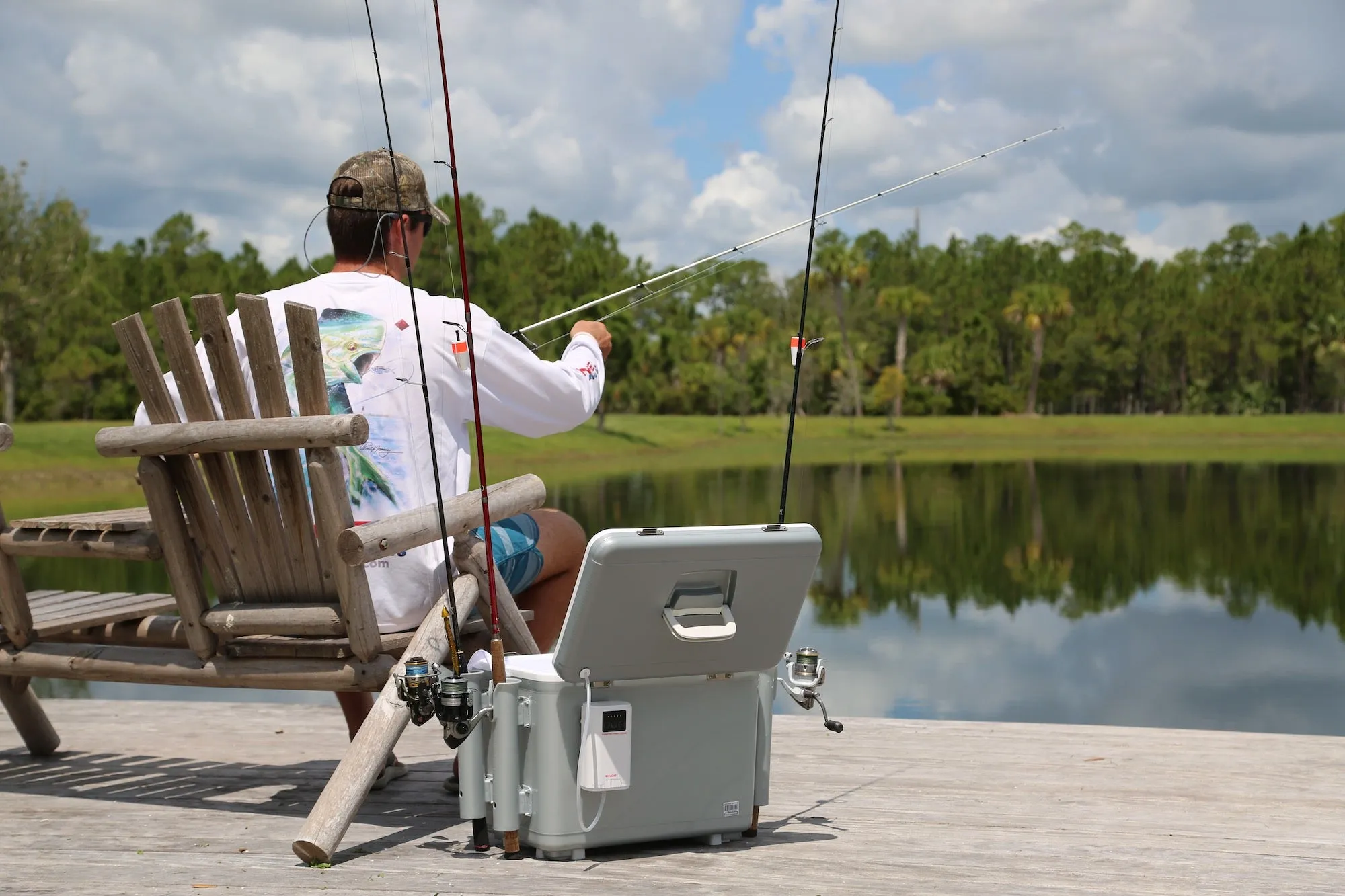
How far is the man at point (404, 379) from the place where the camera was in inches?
116

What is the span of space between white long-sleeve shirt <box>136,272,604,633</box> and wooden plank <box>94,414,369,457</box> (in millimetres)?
144

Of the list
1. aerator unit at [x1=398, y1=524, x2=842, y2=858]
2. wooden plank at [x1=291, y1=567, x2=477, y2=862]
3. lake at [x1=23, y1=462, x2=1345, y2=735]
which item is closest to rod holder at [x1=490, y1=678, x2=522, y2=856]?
aerator unit at [x1=398, y1=524, x2=842, y2=858]

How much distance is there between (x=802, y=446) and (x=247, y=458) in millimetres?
50833

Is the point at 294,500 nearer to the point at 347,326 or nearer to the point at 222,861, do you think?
the point at 347,326

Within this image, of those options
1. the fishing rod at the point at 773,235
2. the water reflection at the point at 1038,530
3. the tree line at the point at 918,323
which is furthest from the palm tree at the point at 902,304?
the fishing rod at the point at 773,235

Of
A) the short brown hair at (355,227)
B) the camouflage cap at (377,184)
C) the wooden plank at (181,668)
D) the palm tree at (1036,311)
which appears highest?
the palm tree at (1036,311)

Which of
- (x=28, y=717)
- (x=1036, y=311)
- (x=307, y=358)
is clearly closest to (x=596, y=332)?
(x=307, y=358)

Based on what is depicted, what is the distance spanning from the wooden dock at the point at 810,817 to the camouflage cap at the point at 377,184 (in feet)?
4.48

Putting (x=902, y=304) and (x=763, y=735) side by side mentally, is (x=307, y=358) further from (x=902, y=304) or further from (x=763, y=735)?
(x=902, y=304)

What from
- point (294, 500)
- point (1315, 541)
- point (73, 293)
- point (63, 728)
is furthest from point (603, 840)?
point (73, 293)

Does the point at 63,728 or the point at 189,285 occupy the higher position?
the point at 189,285

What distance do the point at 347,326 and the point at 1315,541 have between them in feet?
60.7

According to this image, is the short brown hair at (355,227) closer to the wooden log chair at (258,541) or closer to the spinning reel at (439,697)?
the wooden log chair at (258,541)

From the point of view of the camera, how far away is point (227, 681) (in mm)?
3045
